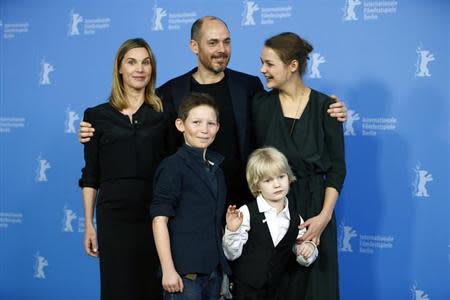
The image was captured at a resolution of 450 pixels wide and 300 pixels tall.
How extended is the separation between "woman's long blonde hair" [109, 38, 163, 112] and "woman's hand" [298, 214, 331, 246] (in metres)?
0.80

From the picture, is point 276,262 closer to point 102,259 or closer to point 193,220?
point 193,220

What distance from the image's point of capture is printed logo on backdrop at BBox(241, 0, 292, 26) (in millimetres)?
4141

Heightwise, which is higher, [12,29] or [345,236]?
[12,29]

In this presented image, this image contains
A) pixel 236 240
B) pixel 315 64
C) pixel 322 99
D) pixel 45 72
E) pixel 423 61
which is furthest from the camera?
pixel 45 72

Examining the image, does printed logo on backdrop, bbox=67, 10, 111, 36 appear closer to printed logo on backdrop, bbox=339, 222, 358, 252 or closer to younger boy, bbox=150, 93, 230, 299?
printed logo on backdrop, bbox=339, 222, 358, 252

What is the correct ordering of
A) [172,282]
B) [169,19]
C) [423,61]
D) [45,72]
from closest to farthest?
[172,282]
[423,61]
[169,19]
[45,72]

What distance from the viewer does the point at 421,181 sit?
3873 mm

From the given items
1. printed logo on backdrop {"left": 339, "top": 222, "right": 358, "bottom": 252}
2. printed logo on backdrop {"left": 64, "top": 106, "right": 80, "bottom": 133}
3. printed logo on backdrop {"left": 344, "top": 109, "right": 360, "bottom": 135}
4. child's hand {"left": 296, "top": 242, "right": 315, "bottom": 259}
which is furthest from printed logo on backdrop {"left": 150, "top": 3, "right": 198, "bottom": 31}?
child's hand {"left": 296, "top": 242, "right": 315, "bottom": 259}

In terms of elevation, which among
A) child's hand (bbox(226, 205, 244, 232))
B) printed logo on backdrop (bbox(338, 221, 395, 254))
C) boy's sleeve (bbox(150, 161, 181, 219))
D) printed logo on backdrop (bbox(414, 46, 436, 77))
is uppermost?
printed logo on backdrop (bbox(414, 46, 436, 77))

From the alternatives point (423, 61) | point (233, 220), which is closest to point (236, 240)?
point (233, 220)

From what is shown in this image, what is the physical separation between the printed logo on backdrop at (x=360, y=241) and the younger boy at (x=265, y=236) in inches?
55.5

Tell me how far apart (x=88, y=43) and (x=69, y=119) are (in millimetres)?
538

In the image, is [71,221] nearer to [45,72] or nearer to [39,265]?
[39,265]

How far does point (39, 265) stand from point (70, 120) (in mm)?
1053
